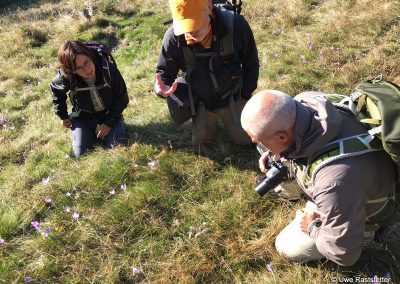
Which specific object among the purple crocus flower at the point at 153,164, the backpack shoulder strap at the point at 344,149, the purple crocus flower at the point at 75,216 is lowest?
the purple crocus flower at the point at 75,216

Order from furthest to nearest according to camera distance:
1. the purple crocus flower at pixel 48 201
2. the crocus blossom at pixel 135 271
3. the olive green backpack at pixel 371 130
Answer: the purple crocus flower at pixel 48 201
the crocus blossom at pixel 135 271
the olive green backpack at pixel 371 130

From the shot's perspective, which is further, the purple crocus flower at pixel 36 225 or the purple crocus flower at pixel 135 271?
the purple crocus flower at pixel 36 225

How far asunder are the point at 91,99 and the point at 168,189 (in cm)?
186

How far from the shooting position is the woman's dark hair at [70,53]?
4.89m

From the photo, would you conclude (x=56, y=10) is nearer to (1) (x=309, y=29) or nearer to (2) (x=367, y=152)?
(1) (x=309, y=29)

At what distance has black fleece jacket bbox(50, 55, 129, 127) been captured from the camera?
537cm

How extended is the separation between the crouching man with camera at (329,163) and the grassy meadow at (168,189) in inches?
30.3

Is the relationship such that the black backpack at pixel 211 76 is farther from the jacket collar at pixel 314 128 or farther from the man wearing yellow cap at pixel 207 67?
the jacket collar at pixel 314 128

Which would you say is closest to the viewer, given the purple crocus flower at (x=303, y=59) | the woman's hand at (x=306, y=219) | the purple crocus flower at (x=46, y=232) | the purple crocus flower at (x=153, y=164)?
the woman's hand at (x=306, y=219)

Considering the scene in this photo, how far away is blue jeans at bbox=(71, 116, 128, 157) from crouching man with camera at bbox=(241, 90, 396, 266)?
3119 mm

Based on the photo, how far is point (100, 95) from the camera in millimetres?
5527

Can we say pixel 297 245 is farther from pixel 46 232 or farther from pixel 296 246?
pixel 46 232

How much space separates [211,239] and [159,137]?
2.14 meters

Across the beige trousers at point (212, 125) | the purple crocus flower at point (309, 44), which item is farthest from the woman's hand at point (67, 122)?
the purple crocus flower at point (309, 44)
